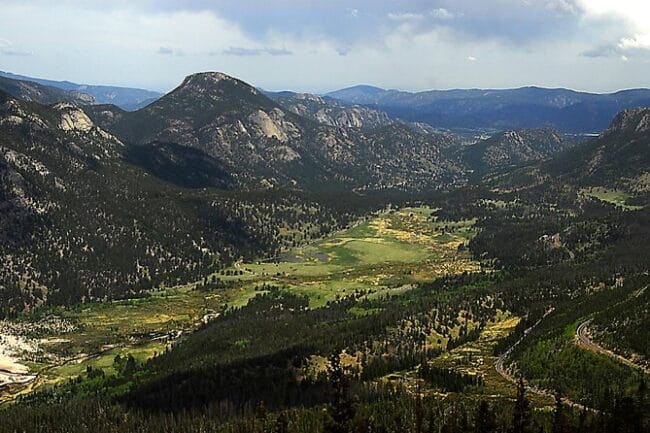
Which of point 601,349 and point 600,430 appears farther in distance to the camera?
point 601,349

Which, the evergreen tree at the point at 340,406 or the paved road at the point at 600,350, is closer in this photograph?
the evergreen tree at the point at 340,406

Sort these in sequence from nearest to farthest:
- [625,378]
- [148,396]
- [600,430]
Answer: [600,430] → [625,378] → [148,396]

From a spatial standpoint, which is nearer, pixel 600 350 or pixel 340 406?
pixel 340 406

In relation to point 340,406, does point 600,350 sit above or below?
below

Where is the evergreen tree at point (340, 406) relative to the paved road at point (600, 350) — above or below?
above

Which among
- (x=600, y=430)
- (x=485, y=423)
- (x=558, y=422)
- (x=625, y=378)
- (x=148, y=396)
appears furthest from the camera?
(x=148, y=396)

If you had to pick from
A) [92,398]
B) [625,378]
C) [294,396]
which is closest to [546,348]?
[625,378]

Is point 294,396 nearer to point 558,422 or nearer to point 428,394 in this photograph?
point 428,394

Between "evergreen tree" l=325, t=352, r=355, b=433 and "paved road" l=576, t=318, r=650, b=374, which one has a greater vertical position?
"evergreen tree" l=325, t=352, r=355, b=433

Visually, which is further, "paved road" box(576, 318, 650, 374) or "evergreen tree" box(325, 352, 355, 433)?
"paved road" box(576, 318, 650, 374)

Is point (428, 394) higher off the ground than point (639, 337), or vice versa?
point (639, 337)

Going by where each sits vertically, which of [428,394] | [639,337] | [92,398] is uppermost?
[639,337]
